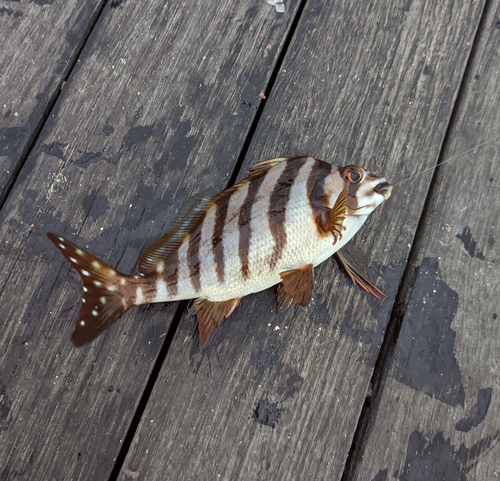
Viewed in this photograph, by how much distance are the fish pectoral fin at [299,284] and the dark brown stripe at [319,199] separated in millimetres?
159

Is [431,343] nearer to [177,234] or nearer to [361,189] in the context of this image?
[361,189]

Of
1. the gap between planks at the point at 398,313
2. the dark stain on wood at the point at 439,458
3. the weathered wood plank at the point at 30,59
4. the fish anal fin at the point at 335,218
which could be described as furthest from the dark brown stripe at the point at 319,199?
the weathered wood plank at the point at 30,59

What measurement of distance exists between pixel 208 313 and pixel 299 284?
37 cm

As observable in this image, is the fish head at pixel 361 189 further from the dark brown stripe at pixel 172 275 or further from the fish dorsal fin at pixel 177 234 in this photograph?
the dark brown stripe at pixel 172 275

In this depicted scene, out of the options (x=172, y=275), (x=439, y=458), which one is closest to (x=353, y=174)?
(x=172, y=275)

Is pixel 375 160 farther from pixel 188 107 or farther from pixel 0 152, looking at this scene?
pixel 0 152

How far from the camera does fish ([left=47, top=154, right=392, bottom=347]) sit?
1.31 metres

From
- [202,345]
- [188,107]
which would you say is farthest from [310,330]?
[188,107]

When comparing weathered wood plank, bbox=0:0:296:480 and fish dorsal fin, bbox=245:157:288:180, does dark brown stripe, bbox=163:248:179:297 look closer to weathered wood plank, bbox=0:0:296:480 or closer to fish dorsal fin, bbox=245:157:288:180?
weathered wood plank, bbox=0:0:296:480

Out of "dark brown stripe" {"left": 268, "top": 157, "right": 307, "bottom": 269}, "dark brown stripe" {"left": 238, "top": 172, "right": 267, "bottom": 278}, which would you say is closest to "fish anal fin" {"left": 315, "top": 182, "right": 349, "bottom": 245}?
"dark brown stripe" {"left": 268, "top": 157, "right": 307, "bottom": 269}

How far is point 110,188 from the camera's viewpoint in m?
1.62

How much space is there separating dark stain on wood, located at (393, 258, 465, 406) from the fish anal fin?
1.71ft

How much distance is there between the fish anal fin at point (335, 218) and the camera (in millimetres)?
1262

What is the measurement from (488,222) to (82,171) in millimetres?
1797
